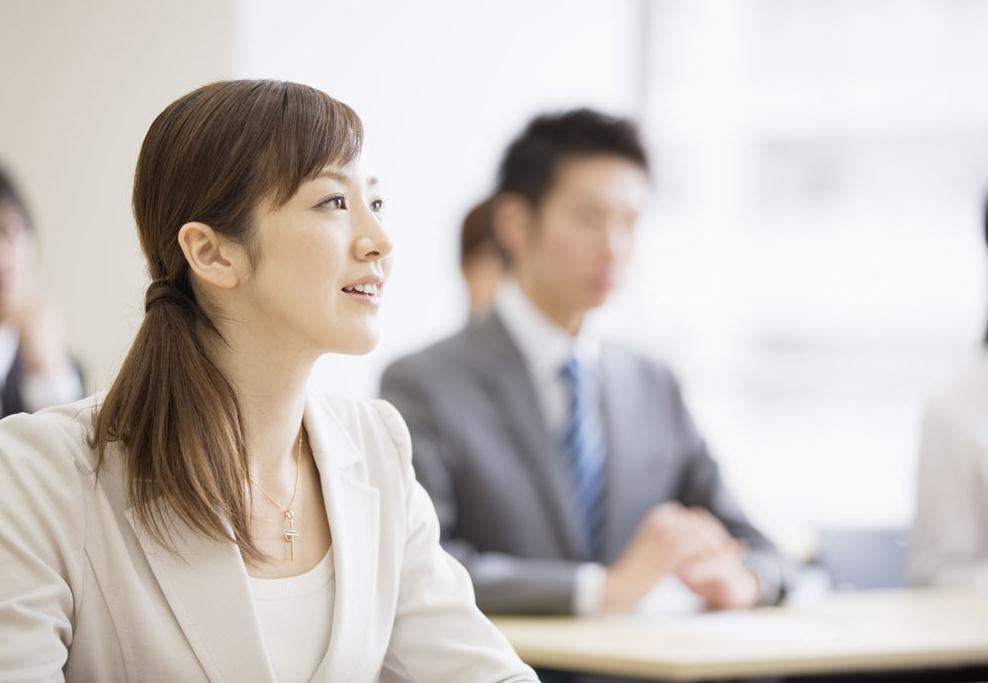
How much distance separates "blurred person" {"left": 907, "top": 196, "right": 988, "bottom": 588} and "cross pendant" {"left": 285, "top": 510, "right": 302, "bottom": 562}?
1.86 m

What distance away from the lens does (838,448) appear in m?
5.06

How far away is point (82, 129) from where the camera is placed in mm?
4371

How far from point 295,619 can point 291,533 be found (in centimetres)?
10

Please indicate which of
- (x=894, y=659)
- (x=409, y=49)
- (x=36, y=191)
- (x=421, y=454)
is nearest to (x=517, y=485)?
(x=421, y=454)

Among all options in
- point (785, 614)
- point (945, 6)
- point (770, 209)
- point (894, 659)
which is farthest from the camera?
point (770, 209)

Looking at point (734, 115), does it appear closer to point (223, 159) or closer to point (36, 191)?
point (36, 191)

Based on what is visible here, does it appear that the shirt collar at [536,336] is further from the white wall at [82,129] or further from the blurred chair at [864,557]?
the white wall at [82,129]

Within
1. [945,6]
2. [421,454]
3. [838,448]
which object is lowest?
[838,448]

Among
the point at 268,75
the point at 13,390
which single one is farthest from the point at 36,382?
the point at 268,75

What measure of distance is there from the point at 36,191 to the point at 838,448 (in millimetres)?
3295

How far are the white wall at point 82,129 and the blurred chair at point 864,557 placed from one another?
2466 mm

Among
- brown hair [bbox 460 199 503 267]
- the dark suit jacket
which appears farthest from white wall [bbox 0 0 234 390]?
brown hair [bbox 460 199 503 267]

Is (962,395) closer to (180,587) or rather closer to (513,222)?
(513,222)

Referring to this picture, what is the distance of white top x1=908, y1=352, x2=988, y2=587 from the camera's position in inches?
110
